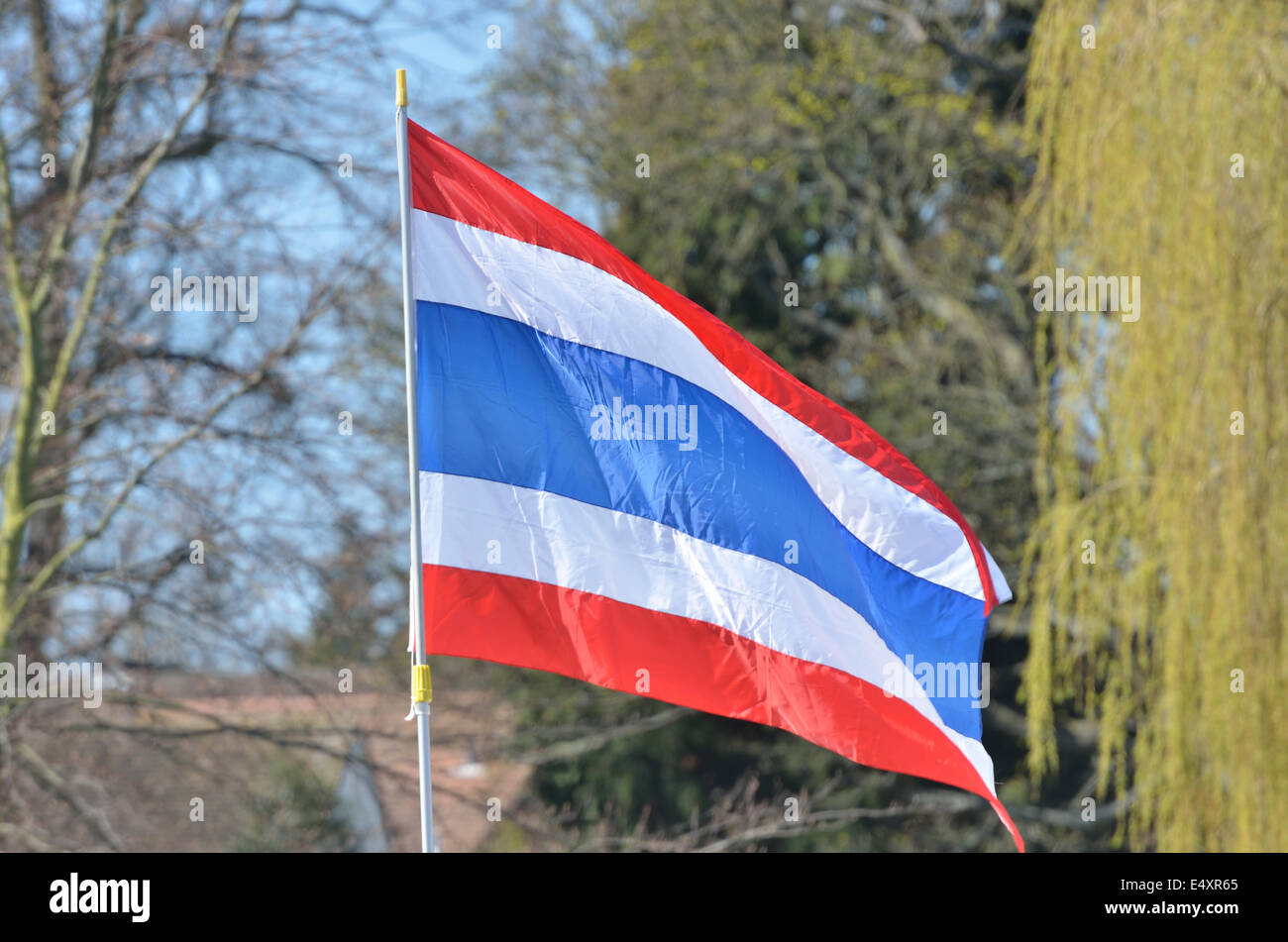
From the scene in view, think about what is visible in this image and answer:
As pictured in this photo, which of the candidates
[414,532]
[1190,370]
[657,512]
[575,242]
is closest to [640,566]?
[657,512]

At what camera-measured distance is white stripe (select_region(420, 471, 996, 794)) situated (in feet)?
13.4

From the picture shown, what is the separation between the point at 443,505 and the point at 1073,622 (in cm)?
600

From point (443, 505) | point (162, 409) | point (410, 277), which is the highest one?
point (162, 409)

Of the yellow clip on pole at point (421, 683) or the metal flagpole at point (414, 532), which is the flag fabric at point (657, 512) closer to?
the metal flagpole at point (414, 532)

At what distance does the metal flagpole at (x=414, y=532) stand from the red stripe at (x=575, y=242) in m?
0.13

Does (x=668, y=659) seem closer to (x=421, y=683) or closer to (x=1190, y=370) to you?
(x=421, y=683)

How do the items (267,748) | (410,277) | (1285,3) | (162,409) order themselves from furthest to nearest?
(267,748) → (162,409) → (1285,3) → (410,277)

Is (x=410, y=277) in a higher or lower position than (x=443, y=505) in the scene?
higher

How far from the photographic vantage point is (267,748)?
34.0 ft

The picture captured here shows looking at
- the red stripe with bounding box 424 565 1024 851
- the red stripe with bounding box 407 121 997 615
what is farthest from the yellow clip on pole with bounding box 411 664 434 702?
the red stripe with bounding box 407 121 997 615

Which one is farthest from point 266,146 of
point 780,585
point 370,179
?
point 780,585

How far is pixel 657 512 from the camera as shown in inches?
165

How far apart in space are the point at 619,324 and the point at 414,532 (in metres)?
0.94
